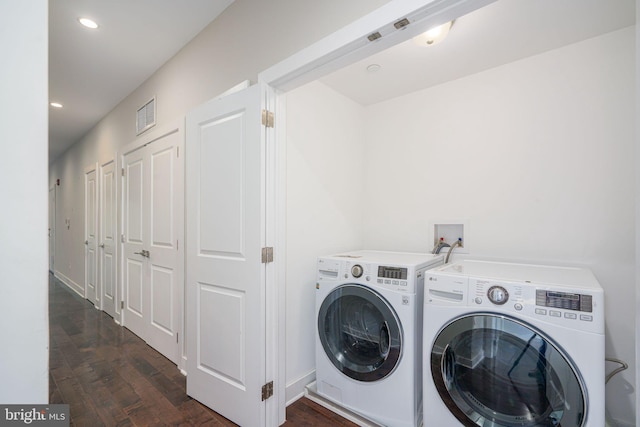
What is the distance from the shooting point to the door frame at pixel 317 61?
1153 millimetres

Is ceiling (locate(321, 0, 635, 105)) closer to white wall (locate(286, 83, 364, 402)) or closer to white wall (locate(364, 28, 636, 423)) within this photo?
white wall (locate(364, 28, 636, 423))

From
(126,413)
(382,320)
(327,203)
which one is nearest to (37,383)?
(382,320)

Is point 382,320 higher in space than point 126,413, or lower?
higher

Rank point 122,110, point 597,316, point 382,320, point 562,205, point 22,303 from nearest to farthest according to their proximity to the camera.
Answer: point 22,303 → point 597,316 → point 382,320 → point 562,205 → point 122,110

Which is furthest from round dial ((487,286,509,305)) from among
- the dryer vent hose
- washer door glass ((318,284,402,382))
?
the dryer vent hose

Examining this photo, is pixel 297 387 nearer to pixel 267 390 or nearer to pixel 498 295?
pixel 267 390

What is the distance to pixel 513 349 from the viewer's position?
4.44 feet

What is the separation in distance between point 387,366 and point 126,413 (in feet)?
5.56

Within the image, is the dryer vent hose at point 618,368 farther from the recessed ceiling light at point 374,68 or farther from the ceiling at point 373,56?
the recessed ceiling light at point 374,68

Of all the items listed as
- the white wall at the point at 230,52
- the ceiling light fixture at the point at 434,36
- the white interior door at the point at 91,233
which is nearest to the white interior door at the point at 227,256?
the white wall at the point at 230,52

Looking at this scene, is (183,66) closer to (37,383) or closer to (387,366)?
(37,383)

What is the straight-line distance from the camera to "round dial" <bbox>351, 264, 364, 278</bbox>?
6.19 feet

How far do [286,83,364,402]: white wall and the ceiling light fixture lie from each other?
2.86 feet

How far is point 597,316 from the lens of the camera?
1.18 meters
